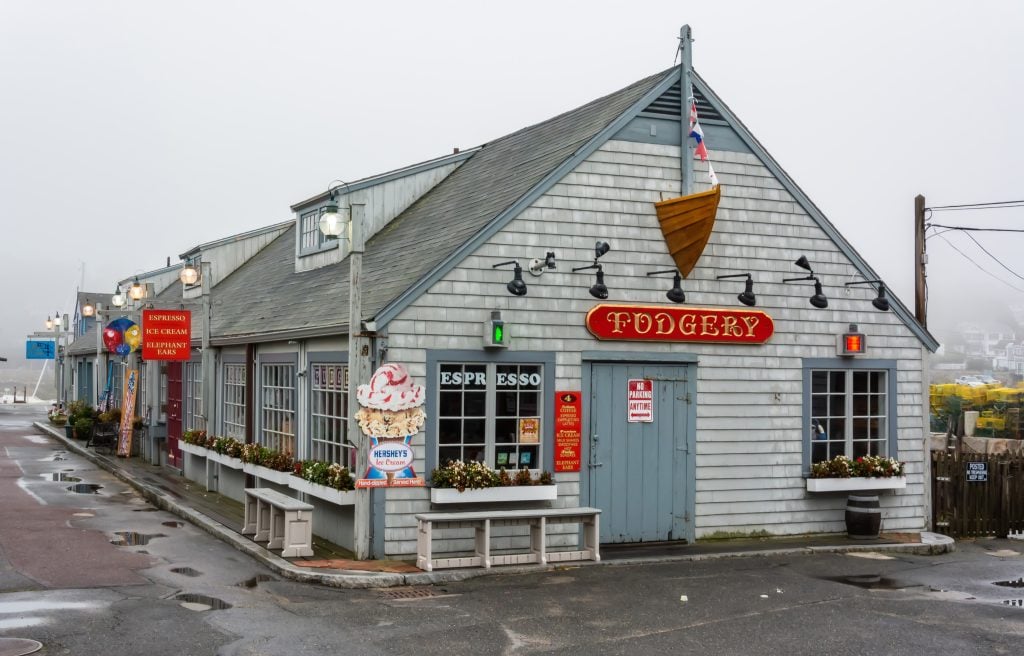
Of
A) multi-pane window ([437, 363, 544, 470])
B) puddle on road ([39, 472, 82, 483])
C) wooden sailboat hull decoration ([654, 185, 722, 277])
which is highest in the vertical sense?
wooden sailboat hull decoration ([654, 185, 722, 277])

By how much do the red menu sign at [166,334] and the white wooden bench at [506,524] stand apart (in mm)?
9742

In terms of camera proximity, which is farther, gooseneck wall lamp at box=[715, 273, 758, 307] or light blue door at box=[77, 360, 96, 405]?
light blue door at box=[77, 360, 96, 405]

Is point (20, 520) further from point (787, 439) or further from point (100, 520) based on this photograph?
point (787, 439)

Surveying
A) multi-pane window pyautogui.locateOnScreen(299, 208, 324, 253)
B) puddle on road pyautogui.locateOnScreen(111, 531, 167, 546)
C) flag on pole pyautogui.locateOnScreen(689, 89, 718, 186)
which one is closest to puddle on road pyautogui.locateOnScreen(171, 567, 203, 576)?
puddle on road pyautogui.locateOnScreen(111, 531, 167, 546)

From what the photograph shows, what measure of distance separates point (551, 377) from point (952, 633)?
593 centimetres

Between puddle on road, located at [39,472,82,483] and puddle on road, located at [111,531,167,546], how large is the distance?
7.79m

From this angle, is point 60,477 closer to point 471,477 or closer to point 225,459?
point 225,459

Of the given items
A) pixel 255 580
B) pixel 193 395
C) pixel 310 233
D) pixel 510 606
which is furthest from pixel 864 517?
pixel 193 395

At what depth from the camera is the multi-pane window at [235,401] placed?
1909cm

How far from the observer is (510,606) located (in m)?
10.9

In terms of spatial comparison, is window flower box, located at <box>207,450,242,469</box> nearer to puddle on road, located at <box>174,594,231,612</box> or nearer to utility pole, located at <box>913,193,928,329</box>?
puddle on road, located at <box>174,594,231,612</box>

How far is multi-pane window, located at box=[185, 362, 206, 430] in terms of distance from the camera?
72.2 ft

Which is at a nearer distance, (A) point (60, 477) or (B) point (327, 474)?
(B) point (327, 474)

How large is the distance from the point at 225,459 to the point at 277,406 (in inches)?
87.4
